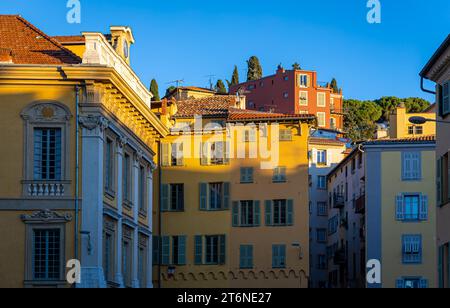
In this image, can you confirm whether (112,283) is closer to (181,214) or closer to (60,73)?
(60,73)

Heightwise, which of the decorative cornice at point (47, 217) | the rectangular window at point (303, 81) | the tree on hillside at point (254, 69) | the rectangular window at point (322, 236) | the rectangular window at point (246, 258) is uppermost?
the tree on hillside at point (254, 69)

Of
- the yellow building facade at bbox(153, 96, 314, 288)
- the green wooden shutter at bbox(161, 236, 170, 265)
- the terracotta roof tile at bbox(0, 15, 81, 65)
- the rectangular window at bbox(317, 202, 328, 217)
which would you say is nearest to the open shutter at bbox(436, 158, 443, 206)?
the terracotta roof tile at bbox(0, 15, 81, 65)

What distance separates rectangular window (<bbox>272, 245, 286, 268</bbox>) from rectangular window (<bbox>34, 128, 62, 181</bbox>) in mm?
24557

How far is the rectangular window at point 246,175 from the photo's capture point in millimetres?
71875

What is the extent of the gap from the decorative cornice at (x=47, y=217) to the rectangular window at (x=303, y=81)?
99.4m

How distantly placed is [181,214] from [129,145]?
16.9m

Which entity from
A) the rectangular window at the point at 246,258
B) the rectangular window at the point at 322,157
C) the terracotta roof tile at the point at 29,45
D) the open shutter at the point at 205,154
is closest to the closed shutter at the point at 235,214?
the rectangular window at the point at 246,258

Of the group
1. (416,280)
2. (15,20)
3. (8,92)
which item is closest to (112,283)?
(8,92)

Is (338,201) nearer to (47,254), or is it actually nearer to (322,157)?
(322,157)

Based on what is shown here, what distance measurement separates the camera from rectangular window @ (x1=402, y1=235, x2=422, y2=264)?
78.8 meters

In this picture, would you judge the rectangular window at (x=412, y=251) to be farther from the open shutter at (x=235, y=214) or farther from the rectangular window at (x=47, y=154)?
the rectangular window at (x=47, y=154)

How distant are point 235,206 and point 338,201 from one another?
2405 cm

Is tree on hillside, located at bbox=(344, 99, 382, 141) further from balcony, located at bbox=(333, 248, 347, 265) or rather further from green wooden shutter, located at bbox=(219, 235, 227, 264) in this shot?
green wooden shutter, located at bbox=(219, 235, 227, 264)

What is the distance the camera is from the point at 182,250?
70.8 meters
